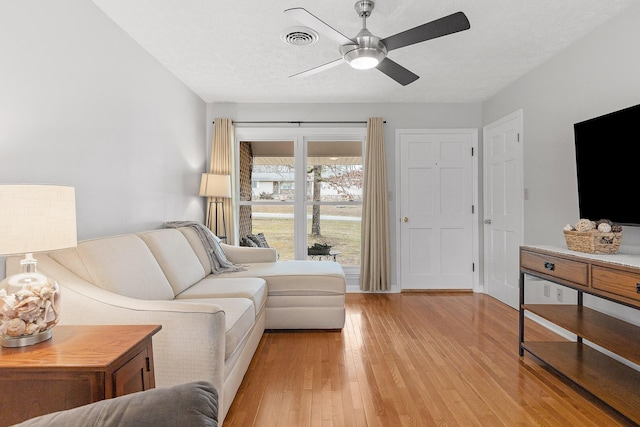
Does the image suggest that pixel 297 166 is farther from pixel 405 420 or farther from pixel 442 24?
pixel 405 420

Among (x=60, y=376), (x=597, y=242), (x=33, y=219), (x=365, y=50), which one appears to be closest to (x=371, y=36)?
(x=365, y=50)

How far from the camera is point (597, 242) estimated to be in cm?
214

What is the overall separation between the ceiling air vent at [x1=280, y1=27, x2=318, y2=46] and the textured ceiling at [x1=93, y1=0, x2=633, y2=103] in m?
0.06

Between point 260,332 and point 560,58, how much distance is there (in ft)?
11.3

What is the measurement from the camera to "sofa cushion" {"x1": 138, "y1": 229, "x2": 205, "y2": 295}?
2.50m

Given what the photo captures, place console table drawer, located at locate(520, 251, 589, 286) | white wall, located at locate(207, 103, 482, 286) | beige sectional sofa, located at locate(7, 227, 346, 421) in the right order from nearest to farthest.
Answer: beige sectional sofa, located at locate(7, 227, 346, 421) → console table drawer, located at locate(520, 251, 589, 286) → white wall, located at locate(207, 103, 482, 286)

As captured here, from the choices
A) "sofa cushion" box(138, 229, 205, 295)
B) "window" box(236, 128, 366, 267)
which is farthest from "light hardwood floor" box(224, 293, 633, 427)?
"window" box(236, 128, 366, 267)

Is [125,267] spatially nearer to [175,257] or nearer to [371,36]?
[175,257]

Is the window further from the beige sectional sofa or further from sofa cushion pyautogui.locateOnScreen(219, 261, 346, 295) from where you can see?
sofa cushion pyautogui.locateOnScreen(219, 261, 346, 295)

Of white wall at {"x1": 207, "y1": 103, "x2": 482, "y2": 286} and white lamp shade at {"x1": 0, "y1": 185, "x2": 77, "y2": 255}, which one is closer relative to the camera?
white lamp shade at {"x1": 0, "y1": 185, "x2": 77, "y2": 255}

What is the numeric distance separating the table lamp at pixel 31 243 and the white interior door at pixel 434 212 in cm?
382

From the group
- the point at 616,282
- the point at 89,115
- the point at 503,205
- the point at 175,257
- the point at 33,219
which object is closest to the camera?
the point at 33,219

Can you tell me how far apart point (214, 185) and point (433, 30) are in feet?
9.38

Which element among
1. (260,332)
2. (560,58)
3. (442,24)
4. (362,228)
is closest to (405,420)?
(260,332)
